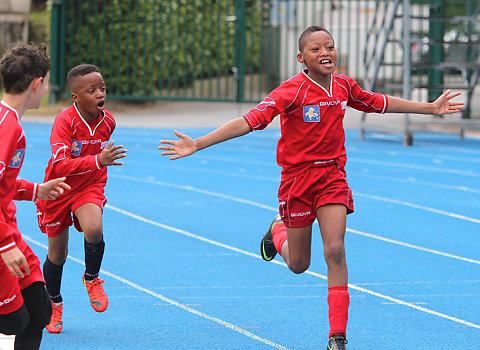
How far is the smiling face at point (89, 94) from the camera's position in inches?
211

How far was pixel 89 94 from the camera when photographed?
17.6 feet

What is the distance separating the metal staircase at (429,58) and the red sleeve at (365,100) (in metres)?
9.01

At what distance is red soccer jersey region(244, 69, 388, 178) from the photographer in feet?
16.6

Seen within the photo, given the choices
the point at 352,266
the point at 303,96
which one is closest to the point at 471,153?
the point at 352,266

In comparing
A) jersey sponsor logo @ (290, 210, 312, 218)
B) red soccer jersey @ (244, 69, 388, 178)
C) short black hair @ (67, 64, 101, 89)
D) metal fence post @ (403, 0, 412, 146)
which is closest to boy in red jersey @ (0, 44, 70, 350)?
short black hair @ (67, 64, 101, 89)

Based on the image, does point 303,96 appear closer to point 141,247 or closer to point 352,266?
point 352,266

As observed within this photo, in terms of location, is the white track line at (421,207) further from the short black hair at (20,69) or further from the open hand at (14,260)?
the open hand at (14,260)

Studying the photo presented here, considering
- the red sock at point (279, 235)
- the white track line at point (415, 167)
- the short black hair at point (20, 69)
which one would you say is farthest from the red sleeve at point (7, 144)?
the white track line at point (415, 167)

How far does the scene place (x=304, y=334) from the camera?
536cm

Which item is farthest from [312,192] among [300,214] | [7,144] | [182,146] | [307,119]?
[7,144]

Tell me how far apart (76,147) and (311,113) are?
1.42 metres

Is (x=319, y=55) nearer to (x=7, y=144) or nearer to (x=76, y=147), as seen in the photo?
(x=76, y=147)

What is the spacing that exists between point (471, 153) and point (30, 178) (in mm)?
7113

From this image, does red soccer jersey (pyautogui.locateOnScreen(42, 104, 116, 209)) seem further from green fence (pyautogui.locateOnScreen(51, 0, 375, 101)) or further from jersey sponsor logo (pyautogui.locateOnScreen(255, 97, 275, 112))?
green fence (pyautogui.locateOnScreen(51, 0, 375, 101))
